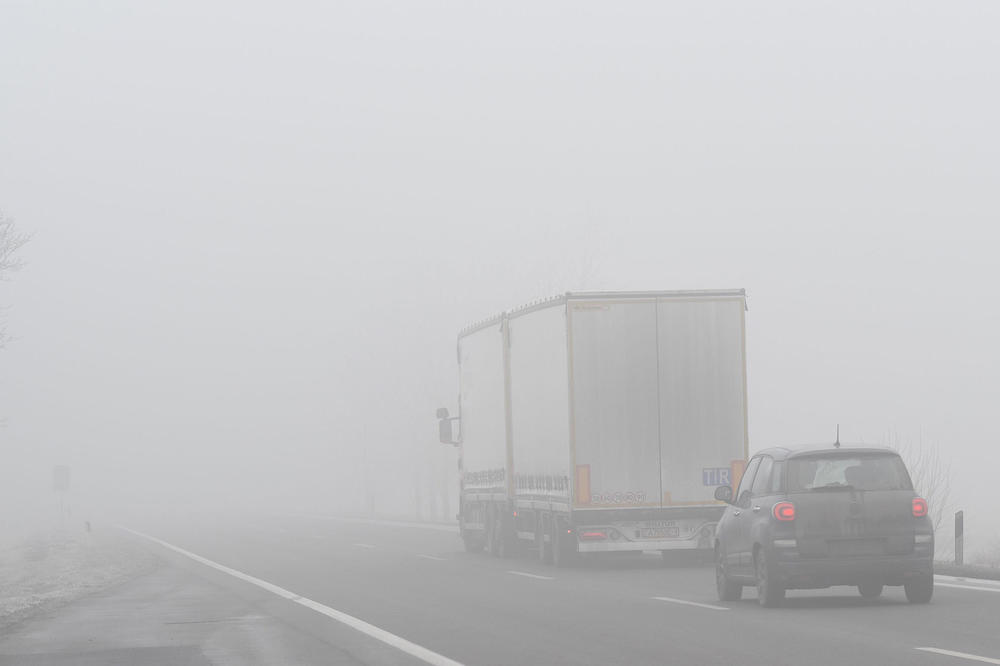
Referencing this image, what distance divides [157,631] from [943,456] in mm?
80225

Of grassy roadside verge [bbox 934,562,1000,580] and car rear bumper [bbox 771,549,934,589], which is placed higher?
car rear bumper [bbox 771,549,934,589]

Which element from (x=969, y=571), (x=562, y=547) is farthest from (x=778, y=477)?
(x=562, y=547)

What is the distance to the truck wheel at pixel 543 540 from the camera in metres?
26.1

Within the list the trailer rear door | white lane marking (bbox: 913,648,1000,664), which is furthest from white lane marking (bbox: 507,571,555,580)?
white lane marking (bbox: 913,648,1000,664)

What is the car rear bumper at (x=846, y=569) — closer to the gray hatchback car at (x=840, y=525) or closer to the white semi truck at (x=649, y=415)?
the gray hatchback car at (x=840, y=525)

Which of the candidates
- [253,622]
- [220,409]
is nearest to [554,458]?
[253,622]

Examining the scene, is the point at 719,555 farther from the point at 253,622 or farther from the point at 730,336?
the point at 730,336

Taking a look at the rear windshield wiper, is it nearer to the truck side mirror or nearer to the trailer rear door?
the trailer rear door

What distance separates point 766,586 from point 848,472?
4.52ft

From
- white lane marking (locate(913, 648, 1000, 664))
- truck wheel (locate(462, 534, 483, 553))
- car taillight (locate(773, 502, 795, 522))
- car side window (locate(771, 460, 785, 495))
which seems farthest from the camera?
truck wheel (locate(462, 534, 483, 553))

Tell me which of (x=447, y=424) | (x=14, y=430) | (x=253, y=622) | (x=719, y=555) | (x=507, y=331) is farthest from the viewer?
(x=14, y=430)

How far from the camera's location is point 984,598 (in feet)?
54.2

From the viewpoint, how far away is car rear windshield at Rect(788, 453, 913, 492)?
1568cm

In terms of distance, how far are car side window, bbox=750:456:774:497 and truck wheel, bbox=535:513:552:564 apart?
31.6 ft
